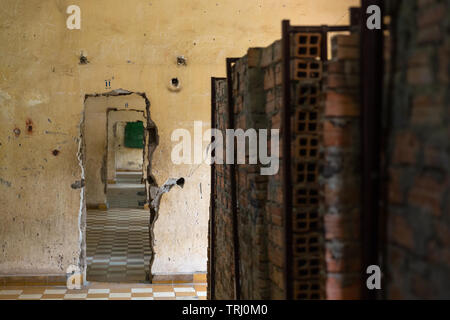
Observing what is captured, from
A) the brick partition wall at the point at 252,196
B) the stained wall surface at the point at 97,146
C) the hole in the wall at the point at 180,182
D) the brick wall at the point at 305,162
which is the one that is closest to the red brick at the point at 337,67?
the brick wall at the point at 305,162

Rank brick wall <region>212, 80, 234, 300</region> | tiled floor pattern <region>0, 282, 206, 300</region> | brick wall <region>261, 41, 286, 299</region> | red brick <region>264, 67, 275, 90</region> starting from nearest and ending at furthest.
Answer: brick wall <region>261, 41, 286, 299</region>, red brick <region>264, 67, 275, 90</region>, brick wall <region>212, 80, 234, 300</region>, tiled floor pattern <region>0, 282, 206, 300</region>

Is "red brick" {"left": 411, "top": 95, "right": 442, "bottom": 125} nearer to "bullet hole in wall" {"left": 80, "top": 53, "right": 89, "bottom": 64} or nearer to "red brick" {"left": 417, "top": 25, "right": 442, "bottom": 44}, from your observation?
"red brick" {"left": 417, "top": 25, "right": 442, "bottom": 44}

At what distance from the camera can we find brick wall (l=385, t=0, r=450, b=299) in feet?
4.51

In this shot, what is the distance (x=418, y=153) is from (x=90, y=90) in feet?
17.4

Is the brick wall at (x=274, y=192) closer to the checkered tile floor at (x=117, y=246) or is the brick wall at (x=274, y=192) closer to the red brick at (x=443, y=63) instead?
the red brick at (x=443, y=63)

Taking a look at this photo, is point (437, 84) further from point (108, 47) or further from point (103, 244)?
point (103, 244)

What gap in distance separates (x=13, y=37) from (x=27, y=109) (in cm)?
79

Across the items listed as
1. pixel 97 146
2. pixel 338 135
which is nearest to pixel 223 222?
A: pixel 338 135

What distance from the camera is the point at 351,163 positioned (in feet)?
6.07

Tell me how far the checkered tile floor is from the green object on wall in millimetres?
10182

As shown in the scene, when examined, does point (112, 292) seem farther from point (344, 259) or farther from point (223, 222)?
point (344, 259)

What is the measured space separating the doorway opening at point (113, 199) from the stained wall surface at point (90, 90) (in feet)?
0.62

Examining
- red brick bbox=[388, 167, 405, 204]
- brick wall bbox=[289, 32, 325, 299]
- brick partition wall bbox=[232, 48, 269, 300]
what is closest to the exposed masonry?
brick partition wall bbox=[232, 48, 269, 300]

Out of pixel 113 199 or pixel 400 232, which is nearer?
pixel 400 232
